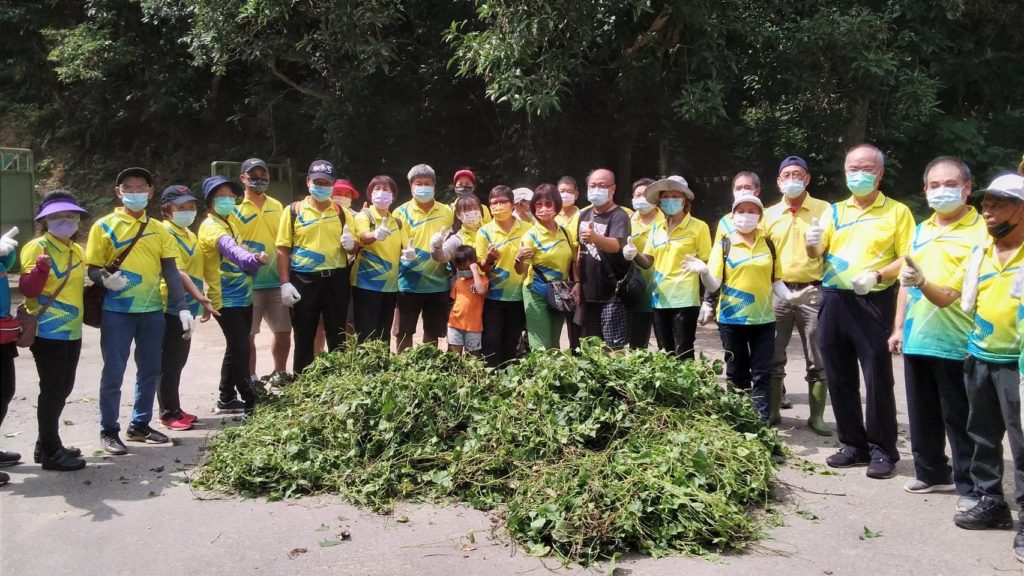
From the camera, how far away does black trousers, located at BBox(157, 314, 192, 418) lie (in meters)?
6.50

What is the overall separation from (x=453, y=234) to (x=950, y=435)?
423 centimetres

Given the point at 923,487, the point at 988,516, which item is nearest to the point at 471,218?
the point at 923,487

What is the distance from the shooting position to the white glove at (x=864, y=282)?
5250 mm

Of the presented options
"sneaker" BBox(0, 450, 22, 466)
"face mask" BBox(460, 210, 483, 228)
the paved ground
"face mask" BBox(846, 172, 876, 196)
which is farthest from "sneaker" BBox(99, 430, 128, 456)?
"face mask" BBox(846, 172, 876, 196)

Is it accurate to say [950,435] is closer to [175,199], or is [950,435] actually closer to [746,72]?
[175,199]

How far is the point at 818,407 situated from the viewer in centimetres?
660

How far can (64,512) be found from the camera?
16.3 feet

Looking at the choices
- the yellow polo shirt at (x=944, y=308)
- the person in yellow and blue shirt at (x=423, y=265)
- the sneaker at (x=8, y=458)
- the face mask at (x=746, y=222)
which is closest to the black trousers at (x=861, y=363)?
the yellow polo shirt at (x=944, y=308)

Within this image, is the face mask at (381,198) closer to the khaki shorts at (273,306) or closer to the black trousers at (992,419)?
the khaki shorts at (273,306)

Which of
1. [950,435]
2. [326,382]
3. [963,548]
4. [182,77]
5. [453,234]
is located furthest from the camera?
[182,77]

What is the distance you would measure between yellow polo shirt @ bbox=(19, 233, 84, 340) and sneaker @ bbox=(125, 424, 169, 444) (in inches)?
38.5

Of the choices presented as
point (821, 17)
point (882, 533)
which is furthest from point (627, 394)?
point (821, 17)

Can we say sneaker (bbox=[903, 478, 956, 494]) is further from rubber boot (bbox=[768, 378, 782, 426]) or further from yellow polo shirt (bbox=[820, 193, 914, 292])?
rubber boot (bbox=[768, 378, 782, 426])

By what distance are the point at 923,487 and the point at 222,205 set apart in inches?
219
